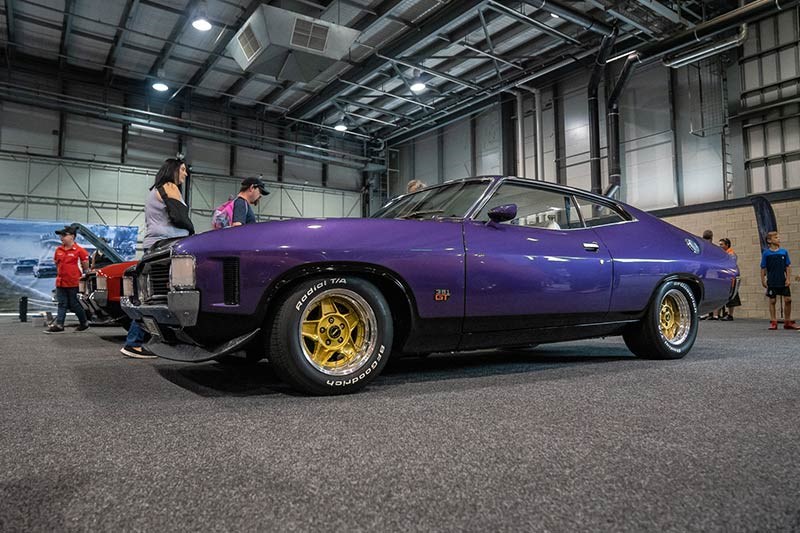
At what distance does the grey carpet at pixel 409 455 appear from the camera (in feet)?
3.48

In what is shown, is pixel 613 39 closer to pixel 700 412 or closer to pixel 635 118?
pixel 635 118

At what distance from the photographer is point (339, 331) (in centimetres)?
250

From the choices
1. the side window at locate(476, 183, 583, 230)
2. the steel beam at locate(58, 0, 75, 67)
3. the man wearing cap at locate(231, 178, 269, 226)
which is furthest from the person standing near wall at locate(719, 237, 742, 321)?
the steel beam at locate(58, 0, 75, 67)

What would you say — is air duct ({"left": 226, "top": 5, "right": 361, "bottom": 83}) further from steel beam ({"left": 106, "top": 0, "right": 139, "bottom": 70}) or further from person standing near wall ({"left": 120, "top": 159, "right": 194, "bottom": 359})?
person standing near wall ({"left": 120, "top": 159, "right": 194, "bottom": 359})

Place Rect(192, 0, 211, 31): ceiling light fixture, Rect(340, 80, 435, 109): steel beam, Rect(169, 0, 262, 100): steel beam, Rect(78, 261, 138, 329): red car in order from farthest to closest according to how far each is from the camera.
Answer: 1. Rect(340, 80, 435, 109): steel beam
2. Rect(169, 0, 262, 100): steel beam
3. Rect(192, 0, 211, 31): ceiling light fixture
4. Rect(78, 261, 138, 329): red car

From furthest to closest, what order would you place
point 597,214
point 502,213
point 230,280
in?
point 597,214 → point 502,213 → point 230,280

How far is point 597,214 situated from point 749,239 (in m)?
9.25

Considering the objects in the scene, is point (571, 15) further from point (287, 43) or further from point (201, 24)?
point (201, 24)

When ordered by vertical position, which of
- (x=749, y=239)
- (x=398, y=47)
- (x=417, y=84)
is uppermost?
(x=398, y=47)

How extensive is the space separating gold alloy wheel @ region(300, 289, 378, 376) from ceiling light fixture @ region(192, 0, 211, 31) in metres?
10.6

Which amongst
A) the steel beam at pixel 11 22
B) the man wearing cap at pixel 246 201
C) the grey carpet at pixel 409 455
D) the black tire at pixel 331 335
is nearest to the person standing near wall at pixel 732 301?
the grey carpet at pixel 409 455

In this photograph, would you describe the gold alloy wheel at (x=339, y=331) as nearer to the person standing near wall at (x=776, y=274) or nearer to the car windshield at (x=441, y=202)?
the car windshield at (x=441, y=202)

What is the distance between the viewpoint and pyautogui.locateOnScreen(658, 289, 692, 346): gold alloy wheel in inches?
150

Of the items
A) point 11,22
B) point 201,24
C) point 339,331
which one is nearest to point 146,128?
point 11,22
